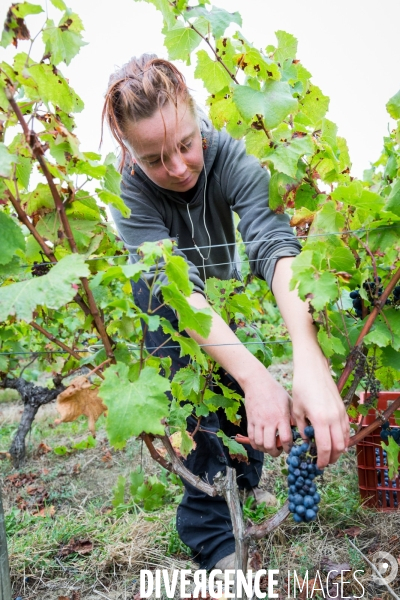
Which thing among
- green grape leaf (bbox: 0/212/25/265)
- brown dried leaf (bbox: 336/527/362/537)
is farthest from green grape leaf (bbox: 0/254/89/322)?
brown dried leaf (bbox: 336/527/362/537)

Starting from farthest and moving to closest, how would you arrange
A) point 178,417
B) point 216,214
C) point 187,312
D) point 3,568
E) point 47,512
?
1. point 47,512
2. point 216,214
3. point 178,417
4. point 3,568
5. point 187,312

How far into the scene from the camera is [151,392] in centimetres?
114

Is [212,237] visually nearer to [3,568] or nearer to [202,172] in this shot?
[202,172]

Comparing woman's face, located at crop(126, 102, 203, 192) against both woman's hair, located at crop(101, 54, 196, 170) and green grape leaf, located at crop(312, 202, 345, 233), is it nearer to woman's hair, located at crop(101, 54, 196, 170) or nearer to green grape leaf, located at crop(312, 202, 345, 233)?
woman's hair, located at crop(101, 54, 196, 170)

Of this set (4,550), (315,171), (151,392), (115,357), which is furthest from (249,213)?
(4,550)

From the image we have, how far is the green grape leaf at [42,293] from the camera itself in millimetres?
1065

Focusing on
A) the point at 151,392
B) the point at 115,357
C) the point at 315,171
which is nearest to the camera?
the point at 151,392

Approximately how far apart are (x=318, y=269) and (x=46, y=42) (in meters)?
0.85

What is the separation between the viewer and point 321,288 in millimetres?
1262

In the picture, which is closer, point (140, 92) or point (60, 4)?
point (60, 4)

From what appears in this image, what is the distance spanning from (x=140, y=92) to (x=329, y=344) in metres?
1.02

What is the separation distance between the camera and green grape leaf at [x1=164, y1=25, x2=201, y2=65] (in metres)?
1.51

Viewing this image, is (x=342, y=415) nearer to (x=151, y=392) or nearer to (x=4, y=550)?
(x=151, y=392)

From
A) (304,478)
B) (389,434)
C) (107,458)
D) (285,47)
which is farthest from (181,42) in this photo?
(107,458)
